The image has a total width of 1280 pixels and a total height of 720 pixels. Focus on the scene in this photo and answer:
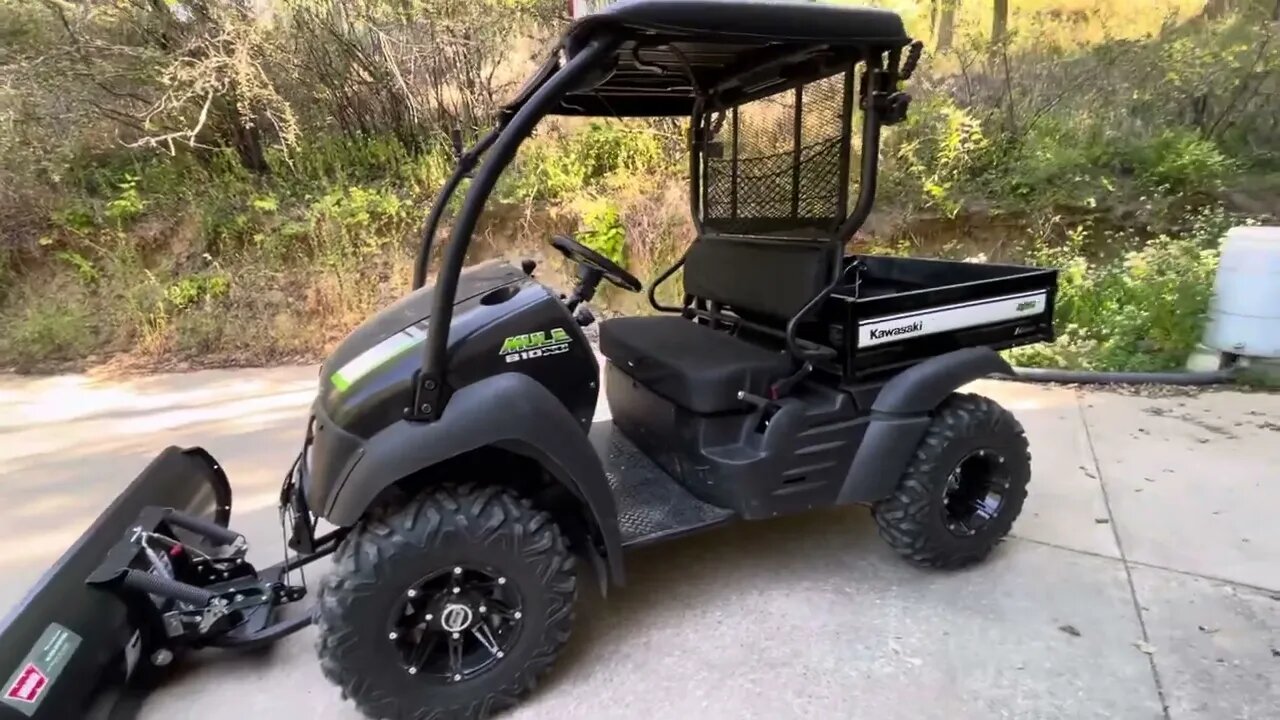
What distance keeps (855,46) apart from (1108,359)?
3.68 metres

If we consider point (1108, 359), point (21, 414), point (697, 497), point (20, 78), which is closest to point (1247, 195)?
point (1108, 359)

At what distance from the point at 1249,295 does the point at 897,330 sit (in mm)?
3257

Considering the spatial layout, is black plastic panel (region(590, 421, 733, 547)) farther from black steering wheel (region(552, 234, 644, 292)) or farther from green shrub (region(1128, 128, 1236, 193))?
green shrub (region(1128, 128, 1236, 193))

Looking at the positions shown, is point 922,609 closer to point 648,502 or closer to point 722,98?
point 648,502

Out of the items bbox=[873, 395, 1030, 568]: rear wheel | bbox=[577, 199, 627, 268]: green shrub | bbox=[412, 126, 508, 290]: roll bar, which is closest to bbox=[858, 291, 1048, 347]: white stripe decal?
bbox=[873, 395, 1030, 568]: rear wheel

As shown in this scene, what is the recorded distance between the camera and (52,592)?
6.32ft

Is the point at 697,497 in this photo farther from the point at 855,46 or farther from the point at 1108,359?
the point at 1108,359

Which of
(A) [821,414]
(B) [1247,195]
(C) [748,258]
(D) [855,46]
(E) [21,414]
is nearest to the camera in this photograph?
(D) [855,46]

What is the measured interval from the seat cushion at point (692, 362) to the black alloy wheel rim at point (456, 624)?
0.85m

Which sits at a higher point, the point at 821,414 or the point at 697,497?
the point at 821,414

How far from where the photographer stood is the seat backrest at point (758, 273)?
2502 millimetres

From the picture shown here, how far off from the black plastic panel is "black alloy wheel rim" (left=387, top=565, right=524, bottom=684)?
1.33 feet

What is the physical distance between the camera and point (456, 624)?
6.51 ft

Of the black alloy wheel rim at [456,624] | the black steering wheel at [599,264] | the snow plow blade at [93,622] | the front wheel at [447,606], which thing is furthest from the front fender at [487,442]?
the snow plow blade at [93,622]
